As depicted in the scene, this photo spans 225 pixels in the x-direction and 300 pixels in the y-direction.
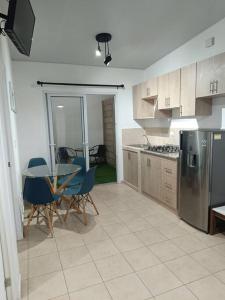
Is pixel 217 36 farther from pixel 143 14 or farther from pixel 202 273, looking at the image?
pixel 202 273

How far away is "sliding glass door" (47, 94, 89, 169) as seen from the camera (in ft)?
14.4

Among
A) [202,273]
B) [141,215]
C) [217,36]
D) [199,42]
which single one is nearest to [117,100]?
[199,42]

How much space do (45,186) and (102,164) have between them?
422 centimetres

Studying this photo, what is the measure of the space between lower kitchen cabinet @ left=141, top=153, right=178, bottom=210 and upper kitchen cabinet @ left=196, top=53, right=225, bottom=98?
42.8 inches

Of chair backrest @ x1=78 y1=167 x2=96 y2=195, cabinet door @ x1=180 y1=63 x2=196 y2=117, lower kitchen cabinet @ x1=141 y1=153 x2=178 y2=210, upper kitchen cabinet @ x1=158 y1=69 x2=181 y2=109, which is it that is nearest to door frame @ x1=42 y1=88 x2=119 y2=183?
lower kitchen cabinet @ x1=141 y1=153 x2=178 y2=210

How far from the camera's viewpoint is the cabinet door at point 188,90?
3.08 m

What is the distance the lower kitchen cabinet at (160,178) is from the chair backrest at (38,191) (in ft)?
6.03

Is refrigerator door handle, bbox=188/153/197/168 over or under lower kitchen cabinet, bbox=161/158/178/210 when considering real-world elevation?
over

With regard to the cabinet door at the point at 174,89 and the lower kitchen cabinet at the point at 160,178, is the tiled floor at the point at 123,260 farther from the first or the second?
the cabinet door at the point at 174,89

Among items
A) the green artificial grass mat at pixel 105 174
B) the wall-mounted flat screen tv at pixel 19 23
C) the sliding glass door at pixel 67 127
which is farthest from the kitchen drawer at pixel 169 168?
the wall-mounted flat screen tv at pixel 19 23

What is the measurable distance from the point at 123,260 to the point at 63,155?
2887 mm

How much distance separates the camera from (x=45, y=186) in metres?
2.64

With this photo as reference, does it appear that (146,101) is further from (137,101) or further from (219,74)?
(219,74)

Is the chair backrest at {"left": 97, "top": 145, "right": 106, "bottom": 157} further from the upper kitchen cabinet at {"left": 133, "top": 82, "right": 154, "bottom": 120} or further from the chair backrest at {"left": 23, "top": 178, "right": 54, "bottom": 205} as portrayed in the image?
the chair backrest at {"left": 23, "top": 178, "right": 54, "bottom": 205}
